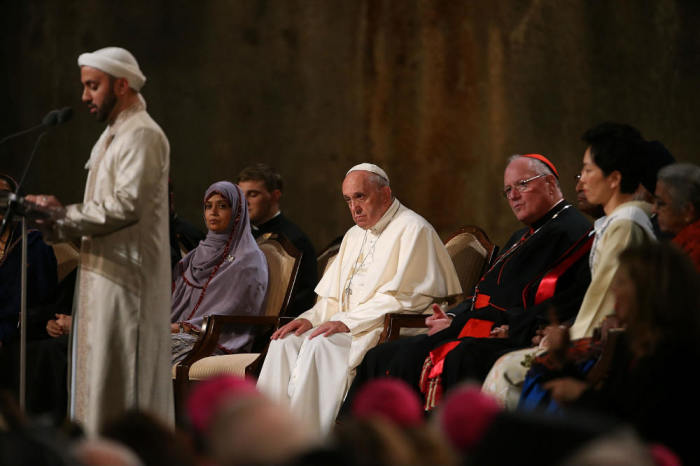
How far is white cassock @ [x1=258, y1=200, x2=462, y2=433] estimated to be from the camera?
453 cm

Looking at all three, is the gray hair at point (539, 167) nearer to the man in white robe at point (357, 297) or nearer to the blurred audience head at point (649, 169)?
the man in white robe at point (357, 297)

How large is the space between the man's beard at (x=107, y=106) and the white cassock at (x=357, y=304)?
1548 mm

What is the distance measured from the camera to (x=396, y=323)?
4.47 meters

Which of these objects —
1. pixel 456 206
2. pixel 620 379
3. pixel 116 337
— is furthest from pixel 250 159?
pixel 620 379

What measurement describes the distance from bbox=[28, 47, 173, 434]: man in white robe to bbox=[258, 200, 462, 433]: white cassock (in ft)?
3.43

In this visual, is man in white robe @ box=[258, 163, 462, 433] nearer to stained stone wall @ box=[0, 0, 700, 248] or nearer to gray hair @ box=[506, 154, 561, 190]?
gray hair @ box=[506, 154, 561, 190]

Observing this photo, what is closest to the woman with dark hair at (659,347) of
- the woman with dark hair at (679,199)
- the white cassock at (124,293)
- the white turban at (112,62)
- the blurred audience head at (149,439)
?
the woman with dark hair at (679,199)

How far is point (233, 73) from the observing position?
7277 mm

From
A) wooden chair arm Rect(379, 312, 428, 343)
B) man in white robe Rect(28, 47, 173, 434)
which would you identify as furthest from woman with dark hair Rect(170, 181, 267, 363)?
man in white robe Rect(28, 47, 173, 434)

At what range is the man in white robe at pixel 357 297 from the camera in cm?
454

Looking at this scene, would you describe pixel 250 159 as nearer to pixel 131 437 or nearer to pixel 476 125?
pixel 476 125

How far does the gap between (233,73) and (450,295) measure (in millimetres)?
3316

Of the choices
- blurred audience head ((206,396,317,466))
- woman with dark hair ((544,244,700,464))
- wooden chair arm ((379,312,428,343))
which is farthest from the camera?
wooden chair arm ((379,312,428,343))

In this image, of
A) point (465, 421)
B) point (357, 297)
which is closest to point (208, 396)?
point (465, 421)
